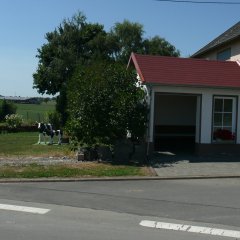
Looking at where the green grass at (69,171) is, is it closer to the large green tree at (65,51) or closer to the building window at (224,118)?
the building window at (224,118)

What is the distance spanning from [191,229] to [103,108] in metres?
9.35

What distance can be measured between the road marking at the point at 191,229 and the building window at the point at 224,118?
11.2 metres

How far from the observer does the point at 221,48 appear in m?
24.2

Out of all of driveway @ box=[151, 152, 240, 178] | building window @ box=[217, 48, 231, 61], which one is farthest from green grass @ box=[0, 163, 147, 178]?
building window @ box=[217, 48, 231, 61]

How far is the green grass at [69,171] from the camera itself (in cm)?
1352

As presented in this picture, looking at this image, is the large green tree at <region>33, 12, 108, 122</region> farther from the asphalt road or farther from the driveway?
the asphalt road

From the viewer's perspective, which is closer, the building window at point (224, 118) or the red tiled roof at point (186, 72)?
the red tiled roof at point (186, 72)

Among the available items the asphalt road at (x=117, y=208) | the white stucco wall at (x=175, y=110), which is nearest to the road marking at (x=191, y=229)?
the asphalt road at (x=117, y=208)

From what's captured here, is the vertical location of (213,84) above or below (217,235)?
above

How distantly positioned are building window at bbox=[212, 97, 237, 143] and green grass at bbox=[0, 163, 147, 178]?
16.4 feet

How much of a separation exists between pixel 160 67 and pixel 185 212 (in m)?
10.6

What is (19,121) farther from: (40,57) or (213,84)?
(213,84)

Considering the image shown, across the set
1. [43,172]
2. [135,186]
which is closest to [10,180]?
[43,172]

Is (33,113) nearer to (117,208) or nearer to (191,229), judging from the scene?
(117,208)
